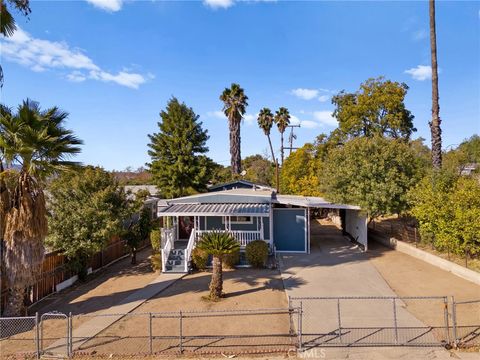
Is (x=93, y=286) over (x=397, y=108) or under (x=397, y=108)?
Result: under

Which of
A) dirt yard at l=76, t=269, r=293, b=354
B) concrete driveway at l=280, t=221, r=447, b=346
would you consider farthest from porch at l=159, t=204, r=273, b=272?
dirt yard at l=76, t=269, r=293, b=354

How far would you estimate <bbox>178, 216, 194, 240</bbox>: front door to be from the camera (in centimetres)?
2186

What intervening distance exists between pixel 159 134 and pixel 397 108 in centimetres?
2445

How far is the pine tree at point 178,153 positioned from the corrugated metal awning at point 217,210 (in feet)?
26.5

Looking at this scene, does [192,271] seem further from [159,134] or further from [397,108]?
[397,108]

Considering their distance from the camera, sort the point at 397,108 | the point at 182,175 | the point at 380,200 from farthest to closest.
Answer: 1. the point at 397,108
2. the point at 182,175
3. the point at 380,200

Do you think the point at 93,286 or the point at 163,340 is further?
the point at 93,286

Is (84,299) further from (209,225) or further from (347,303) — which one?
(347,303)

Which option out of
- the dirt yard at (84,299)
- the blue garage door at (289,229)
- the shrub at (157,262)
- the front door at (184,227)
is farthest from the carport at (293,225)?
the dirt yard at (84,299)

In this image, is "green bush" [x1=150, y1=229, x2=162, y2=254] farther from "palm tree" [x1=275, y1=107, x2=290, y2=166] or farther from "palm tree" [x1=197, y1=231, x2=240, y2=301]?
"palm tree" [x1=275, y1=107, x2=290, y2=166]

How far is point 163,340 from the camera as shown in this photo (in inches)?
341

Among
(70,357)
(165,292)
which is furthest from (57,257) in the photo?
(70,357)

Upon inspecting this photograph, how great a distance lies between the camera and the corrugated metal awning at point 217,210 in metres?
16.9

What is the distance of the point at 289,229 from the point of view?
1953cm
